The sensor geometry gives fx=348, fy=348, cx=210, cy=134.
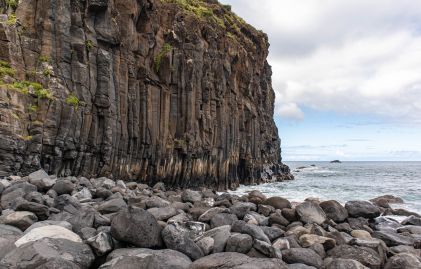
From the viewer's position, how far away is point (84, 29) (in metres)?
25.5

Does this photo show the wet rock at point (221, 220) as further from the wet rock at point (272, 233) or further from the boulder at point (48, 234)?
the boulder at point (48, 234)

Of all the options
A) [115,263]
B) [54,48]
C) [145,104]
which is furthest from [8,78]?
[115,263]

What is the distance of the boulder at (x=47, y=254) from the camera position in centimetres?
576

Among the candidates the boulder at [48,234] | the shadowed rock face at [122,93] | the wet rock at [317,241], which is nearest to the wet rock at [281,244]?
the wet rock at [317,241]

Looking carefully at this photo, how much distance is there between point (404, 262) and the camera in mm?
7727

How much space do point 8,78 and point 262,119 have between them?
54061mm

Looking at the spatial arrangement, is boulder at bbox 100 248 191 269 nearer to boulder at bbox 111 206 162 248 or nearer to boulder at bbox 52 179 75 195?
boulder at bbox 111 206 162 248

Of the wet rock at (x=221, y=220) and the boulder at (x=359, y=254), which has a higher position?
the wet rock at (x=221, y=220)

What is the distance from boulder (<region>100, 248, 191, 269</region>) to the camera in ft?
19.7

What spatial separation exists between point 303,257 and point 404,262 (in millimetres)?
2334

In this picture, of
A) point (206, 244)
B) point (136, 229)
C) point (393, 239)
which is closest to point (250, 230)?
point (206, 244)

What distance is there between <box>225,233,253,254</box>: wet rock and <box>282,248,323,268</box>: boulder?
2.71 ft

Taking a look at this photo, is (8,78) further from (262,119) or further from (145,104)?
(262,119)

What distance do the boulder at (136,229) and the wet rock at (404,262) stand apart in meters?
5.19
